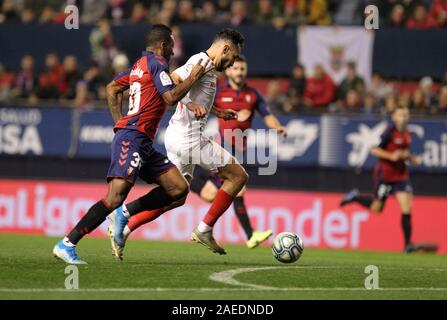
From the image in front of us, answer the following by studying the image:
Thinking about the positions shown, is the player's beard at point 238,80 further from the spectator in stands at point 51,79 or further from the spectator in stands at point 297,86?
the spectator in stands at point 51,79

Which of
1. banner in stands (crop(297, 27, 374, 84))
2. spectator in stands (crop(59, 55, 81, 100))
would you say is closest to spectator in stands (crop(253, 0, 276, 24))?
banner in stands (crop(297, 27, 374, 84))

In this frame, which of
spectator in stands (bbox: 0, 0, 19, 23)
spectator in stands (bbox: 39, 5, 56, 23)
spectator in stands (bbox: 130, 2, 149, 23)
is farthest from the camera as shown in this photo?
spectator in stands (bbox: 0, 0, 19, 23)

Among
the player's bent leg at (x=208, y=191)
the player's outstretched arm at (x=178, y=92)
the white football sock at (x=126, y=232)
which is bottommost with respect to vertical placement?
the player's bent leg at (x=208, y=191)

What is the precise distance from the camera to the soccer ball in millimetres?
11898

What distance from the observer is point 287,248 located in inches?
468

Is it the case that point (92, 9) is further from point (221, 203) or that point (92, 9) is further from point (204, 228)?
point (204, 228)

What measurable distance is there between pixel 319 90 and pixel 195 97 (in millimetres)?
9785

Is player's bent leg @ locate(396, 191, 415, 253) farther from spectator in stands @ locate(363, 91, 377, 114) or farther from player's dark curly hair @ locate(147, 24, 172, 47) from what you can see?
player's dark curly hair @ locate(147, 24, 172, 47)

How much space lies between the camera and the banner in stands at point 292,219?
19.6 meters

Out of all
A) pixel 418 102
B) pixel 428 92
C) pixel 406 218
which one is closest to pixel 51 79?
pixel 418 102

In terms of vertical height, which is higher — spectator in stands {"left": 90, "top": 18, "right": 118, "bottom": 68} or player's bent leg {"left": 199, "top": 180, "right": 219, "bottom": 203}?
spectator in stands {"left": 90, "top": 18, "right": 118, "bottom": 68}

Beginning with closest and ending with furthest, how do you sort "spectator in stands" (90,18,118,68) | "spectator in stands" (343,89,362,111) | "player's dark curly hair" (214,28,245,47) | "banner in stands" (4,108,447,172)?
"player's dark curly hair" (214,28,245,47)
"banner in stands" (4,108,447,172)
"spectator in stands" (343,89,362,111)
"spectator in stands" (90,18,118,68)

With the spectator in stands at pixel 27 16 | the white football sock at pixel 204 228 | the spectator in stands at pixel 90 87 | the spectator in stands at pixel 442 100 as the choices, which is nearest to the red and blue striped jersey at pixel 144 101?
the white football sock at pixel 204 228
